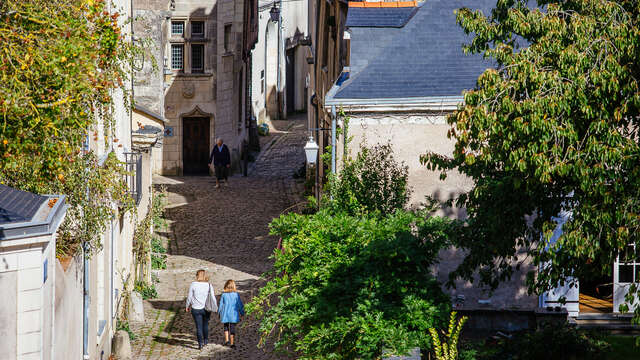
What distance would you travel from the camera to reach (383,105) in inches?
591

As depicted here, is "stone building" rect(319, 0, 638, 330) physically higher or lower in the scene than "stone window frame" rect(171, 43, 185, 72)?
lower

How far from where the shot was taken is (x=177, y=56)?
31.2 meters

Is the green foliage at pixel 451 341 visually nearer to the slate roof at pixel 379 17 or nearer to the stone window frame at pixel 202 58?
the slate roof at pixel 379 17

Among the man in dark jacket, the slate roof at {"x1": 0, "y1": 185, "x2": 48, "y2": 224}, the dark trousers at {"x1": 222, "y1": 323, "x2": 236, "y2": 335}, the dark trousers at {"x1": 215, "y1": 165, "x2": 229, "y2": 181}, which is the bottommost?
the dark trousers at {"x1": 222, "y1": 323, "x2": 236, "y2": 335}

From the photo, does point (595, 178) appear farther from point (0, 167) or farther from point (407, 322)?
point (0, 167)

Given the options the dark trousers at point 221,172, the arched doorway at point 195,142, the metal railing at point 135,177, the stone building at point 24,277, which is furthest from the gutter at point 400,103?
the arched doorway at point 195,142

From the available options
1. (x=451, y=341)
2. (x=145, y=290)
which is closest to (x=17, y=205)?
(x=451, y=341)

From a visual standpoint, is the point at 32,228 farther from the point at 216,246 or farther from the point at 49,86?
the point at 216,246

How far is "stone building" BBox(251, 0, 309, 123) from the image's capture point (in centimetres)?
4262

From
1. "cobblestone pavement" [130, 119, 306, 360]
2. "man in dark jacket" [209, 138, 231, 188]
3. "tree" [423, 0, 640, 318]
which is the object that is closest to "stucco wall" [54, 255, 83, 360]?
"cobblestone pavement" [130, 119, 306, 360]

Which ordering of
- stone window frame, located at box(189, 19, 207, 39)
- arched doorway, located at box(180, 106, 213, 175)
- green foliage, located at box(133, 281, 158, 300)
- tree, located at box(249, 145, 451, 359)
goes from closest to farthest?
tree, located at box(249, 145, 451, 359), green foliage, located at box(133, 281, 158, 300), stone window frame, located at box(189, 19, 207, 39), arched doorway, located at box(180, 106, 213, 175)

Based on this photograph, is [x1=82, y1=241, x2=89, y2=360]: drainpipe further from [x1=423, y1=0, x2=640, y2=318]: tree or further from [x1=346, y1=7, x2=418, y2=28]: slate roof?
[x1=346, y1=7, x2=418, y2=28]: slate roof

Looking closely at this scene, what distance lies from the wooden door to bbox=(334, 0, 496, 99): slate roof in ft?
52.0

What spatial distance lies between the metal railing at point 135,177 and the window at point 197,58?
47.4 feet
